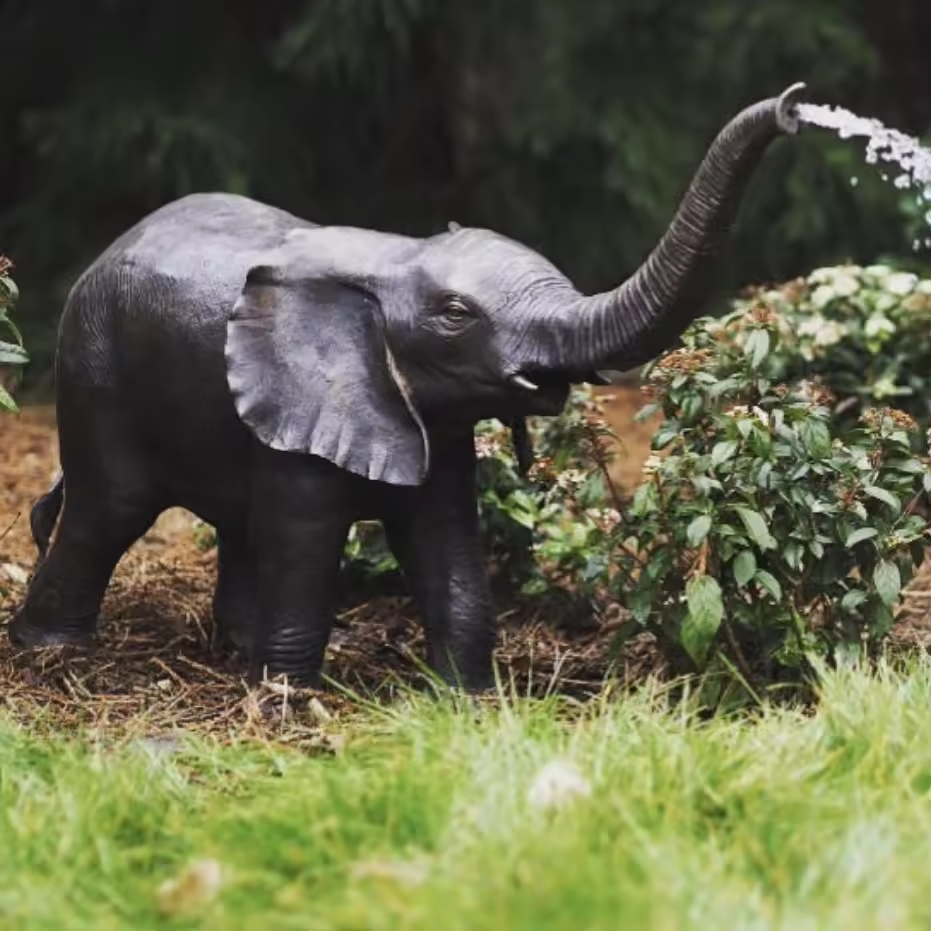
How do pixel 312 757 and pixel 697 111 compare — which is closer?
pixel 312 757

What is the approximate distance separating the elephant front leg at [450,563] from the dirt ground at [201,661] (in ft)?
0.40

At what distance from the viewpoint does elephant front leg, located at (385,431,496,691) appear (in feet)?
15.8

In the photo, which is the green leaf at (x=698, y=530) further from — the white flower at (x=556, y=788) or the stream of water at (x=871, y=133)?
the white flower at (x=556, y=788)

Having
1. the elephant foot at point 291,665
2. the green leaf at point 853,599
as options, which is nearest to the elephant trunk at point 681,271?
the green leaf at point 853,599

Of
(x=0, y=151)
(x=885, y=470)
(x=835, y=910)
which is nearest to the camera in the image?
(x=835, y=910)

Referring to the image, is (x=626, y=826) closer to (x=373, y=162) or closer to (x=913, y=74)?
(x=373, y=162)

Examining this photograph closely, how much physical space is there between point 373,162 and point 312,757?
7.51 m

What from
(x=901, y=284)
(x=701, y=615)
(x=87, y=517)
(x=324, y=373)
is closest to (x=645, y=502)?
(x=701, y=615)

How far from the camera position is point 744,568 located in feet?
15.5

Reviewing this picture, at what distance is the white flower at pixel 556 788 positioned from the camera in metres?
3.60

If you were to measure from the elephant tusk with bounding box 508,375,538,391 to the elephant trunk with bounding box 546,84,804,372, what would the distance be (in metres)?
0.07

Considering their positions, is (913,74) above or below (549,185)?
above

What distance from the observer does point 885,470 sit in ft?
16.5

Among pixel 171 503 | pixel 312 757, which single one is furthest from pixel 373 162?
pixel 312 757
